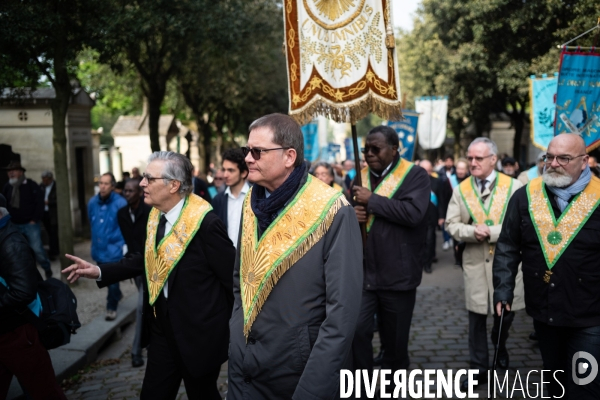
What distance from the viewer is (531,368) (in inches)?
243

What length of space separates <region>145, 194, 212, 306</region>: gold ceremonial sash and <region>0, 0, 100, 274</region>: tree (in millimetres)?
5438

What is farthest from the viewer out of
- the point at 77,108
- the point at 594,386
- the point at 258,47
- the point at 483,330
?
the point at 258,47

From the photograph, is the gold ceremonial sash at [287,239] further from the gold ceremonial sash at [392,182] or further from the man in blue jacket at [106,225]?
the man in blue jacket at [106,225]

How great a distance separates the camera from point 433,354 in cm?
670

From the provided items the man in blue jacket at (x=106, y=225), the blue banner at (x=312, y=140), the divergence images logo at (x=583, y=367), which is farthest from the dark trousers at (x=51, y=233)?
the divergence images logo at (x=583, y=367)

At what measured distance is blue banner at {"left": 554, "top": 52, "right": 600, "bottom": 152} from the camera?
24.0 feet

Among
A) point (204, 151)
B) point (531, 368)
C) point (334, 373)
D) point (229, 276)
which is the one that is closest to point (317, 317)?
point (334, 373)

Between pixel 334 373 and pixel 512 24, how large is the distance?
2163 cm

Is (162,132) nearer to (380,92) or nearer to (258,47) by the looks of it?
(258,47)

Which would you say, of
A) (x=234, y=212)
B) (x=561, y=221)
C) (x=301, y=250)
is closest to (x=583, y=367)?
(x=561, y=221)

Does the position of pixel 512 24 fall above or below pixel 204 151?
above

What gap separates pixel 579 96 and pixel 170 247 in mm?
5366

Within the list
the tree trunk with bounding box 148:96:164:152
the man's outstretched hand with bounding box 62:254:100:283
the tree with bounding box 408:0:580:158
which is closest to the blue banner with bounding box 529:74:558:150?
the man's outstretched hand with bounding box 62:254:100:283

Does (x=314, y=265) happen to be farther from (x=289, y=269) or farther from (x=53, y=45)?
(x=53, y=45)
